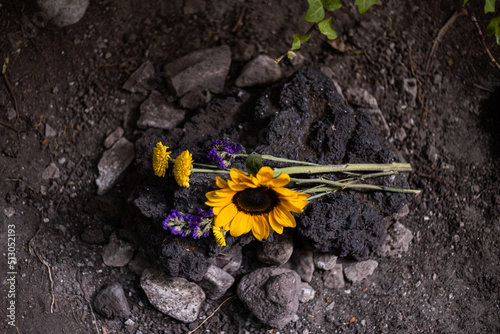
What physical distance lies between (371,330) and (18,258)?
5.16ft

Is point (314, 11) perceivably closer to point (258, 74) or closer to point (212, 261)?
point (258, 74)

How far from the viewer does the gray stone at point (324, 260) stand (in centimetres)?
185

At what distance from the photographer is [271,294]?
5.55 ft

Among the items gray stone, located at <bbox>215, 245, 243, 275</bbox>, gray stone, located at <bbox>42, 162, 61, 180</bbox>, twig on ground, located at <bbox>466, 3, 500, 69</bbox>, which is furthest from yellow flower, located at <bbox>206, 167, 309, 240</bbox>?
twig on ground, located at <bbox>466, 3, 500, 69</bbox>

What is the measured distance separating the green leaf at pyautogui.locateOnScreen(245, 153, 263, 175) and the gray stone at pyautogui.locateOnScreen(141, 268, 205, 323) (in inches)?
25.6

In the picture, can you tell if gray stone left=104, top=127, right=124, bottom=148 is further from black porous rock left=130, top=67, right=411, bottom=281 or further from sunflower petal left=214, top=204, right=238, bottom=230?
sunflower petal left=214, top=204, right=238, bottom=230

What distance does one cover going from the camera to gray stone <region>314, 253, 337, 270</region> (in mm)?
1851

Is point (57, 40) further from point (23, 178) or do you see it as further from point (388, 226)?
point (388, 226)

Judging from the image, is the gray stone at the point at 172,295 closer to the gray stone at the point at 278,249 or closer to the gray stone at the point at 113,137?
the gray stone at the point at 278,249

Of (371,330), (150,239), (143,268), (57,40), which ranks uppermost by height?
(57,40)

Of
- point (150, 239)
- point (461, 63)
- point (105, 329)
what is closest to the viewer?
point (150, 239)

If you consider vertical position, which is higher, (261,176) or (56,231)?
(261,176)

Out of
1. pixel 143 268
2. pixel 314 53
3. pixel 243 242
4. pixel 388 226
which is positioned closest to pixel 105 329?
pixel 143 268

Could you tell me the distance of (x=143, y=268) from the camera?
1.83 meters
